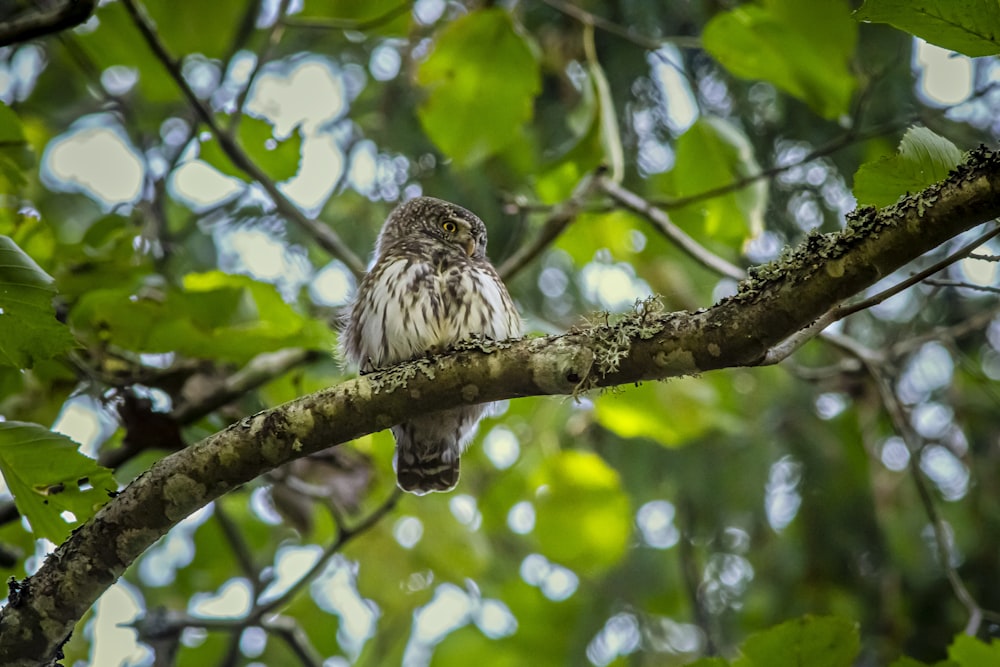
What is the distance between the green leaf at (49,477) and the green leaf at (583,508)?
2182 mm

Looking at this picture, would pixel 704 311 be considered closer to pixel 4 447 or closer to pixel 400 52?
pixel 4 447

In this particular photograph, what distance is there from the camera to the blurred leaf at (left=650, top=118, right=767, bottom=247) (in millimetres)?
3357

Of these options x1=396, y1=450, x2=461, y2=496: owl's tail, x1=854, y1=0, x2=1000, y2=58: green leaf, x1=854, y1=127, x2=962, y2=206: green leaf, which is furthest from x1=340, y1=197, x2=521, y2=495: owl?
x1=854, y1=0, x2=1000, y2=58: green leaf

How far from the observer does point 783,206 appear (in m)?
4.54

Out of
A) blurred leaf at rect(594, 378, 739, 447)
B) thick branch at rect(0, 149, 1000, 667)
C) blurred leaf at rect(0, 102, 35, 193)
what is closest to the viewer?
thick branch at rect(0, 149, 1000, 667)

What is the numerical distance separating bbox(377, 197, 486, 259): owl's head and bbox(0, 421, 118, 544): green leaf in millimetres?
1621

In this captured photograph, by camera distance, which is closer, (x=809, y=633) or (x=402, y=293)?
(x=809, y=633)

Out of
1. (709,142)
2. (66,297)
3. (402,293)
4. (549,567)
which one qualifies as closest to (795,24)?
(709,142)

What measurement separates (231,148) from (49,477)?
1.70 m

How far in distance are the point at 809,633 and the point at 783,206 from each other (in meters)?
2.78

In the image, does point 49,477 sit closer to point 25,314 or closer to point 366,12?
point 25,314

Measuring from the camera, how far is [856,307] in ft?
6.16

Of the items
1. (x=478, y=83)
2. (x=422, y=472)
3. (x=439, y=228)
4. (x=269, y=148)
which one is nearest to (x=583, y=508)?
(x=422, y=472)

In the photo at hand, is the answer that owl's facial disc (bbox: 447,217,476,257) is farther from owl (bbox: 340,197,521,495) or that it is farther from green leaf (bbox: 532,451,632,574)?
green leaf (bbox: 532,451,632,574)
